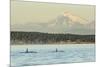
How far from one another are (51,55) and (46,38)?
208mm

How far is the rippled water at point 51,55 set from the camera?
248cm

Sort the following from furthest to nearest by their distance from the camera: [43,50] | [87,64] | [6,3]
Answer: [87,64]
[43,50]
[6,3]

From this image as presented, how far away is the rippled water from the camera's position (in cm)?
248

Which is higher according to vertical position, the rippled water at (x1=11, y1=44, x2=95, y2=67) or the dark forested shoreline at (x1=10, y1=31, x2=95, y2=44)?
the dark forested shoreline at (x1=10, y1=31, x2=95, y2=44)

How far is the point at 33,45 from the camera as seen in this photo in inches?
100

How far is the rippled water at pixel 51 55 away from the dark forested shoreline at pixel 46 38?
2.0 inches

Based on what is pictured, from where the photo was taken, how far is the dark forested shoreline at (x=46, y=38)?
248 centimetres

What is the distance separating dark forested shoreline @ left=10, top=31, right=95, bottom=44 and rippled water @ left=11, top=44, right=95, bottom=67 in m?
0.05

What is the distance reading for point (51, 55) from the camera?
2.61 meters

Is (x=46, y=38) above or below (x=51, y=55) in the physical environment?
above

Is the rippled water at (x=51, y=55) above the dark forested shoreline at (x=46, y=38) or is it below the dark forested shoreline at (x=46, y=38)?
below
